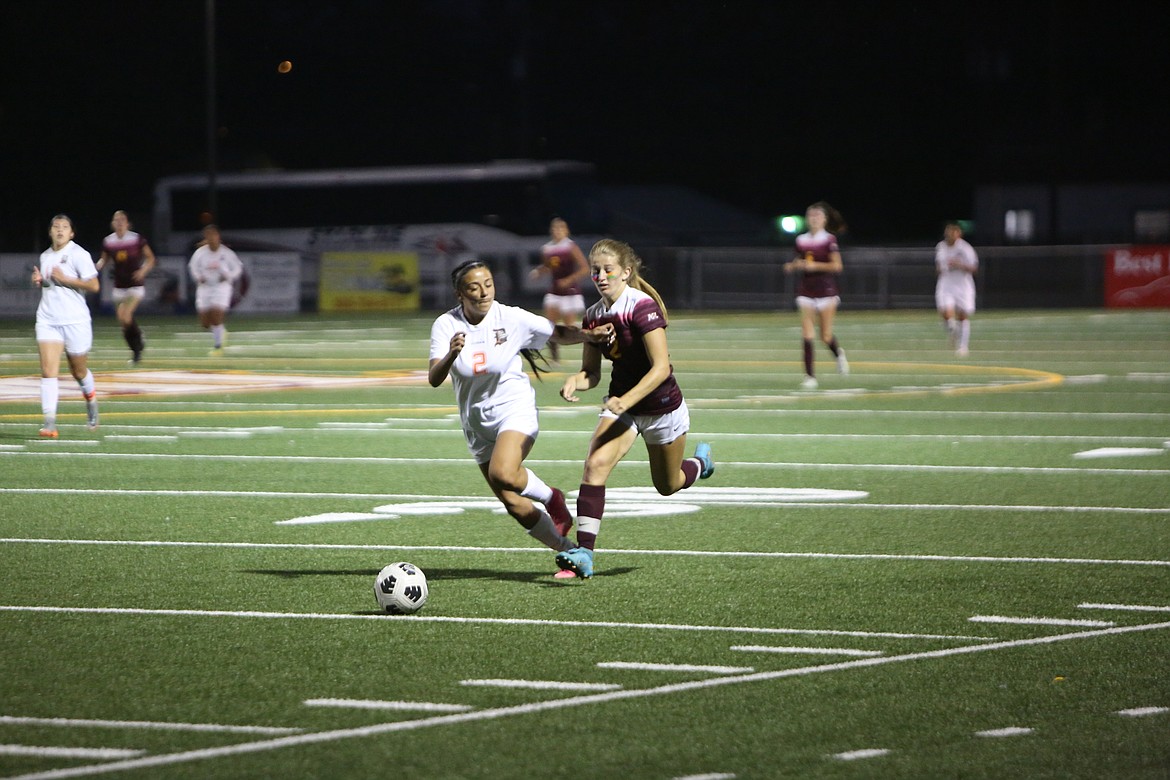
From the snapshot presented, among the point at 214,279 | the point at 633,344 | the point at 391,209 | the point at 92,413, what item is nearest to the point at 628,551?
the point at 633,344

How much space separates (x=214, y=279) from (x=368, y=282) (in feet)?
67.9

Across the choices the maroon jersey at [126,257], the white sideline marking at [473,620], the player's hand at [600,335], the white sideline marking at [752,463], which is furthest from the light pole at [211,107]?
the white sideline marking at [473,620]

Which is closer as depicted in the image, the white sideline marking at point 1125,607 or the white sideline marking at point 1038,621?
the white sideline marking at point 1038,621

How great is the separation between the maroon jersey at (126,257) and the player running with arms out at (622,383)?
19.3m

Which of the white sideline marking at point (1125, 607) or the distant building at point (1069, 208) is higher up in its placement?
the distant building at point (1069, 208)

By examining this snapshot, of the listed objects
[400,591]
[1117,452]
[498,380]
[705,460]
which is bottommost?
[1117,452]

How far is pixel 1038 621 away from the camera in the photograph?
27.1 feet

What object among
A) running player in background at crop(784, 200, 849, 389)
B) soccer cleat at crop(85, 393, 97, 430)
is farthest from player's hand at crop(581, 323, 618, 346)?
running player in background at crop(784, 200, 849, 389)

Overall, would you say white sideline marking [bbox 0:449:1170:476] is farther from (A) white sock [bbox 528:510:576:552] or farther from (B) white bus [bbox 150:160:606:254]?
(B) white bus [bbox 150:160:606:254]

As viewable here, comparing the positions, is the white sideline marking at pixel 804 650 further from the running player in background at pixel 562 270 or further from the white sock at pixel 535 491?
the running player in background at pixel 562 270

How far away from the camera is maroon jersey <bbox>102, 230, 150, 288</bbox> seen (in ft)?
92.1

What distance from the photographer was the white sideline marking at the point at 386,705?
21.5 ft

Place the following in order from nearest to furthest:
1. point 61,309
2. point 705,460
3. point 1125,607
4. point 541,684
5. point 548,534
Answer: point 541,684, point 1125,607, point 548,534, point 705,460, point 61,309

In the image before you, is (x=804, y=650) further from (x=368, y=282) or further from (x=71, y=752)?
(x=368, y=282)
